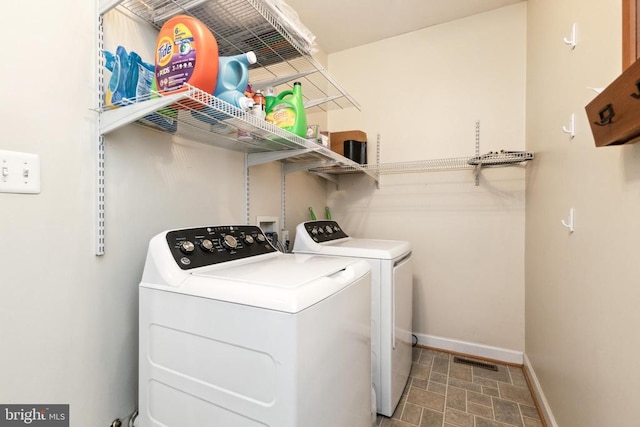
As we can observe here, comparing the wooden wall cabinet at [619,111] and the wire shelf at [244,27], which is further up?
the wire shelf at [244,27]

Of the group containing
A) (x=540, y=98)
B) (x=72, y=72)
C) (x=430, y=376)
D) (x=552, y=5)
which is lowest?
(x=430, y=376)

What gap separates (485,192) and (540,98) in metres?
0.78

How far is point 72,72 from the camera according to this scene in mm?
996

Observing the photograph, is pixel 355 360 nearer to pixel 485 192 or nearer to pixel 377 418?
pixel 377 418

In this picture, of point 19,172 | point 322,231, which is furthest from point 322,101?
point 19,172

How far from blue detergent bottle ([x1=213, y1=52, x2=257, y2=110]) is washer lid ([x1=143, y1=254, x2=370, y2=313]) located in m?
0.64

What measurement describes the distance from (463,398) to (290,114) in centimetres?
207

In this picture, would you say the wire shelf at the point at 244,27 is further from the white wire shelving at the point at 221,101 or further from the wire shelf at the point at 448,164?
the wire shelf at the point at 448,164

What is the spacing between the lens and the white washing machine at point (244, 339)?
0.79 meters

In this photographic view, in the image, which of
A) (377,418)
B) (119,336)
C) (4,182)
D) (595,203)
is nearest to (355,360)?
(377,418)

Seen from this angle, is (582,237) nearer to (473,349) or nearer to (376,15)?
(473,349)

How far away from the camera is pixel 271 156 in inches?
69.9

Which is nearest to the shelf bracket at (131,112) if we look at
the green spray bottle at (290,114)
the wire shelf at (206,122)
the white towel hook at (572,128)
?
the wire shelf at (206,122)

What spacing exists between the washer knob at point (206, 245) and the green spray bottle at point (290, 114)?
717mm
